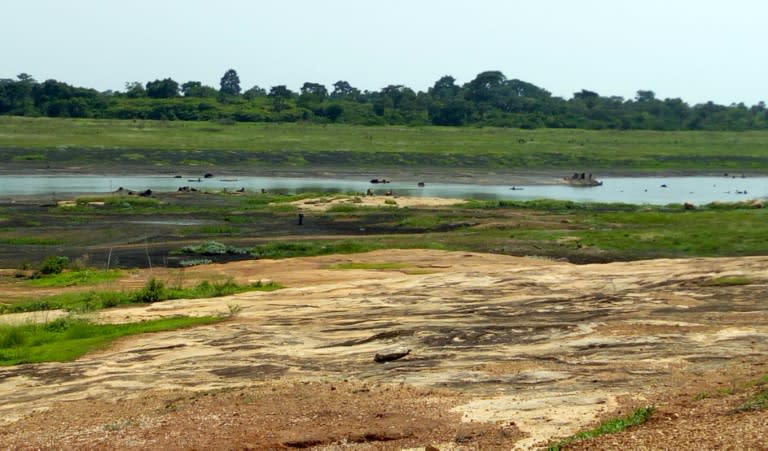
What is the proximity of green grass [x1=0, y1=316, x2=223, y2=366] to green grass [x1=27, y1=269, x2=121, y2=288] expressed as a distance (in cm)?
800

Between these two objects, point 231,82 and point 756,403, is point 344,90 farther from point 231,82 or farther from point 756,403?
point 756,403

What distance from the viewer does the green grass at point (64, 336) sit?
63.6 ft

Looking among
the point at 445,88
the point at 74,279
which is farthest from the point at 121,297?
the point at 445,88

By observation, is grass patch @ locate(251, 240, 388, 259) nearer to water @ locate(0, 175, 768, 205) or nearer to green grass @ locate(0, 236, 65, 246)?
green grass @ locate(0, 236, 65, 246)

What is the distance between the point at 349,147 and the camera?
99.3 metres

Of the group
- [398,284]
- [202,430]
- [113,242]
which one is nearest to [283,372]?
[202,430]

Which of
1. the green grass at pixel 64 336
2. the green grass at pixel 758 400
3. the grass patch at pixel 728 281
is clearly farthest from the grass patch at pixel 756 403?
the green grass at pixel 64 336

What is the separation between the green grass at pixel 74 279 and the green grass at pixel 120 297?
298 centimetres

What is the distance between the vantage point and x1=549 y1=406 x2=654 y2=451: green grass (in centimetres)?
1170

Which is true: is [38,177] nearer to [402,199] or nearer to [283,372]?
[402,199]

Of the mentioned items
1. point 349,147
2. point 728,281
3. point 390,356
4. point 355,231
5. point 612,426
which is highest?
point 612,426

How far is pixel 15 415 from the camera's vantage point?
15562mm

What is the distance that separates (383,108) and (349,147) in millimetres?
34215

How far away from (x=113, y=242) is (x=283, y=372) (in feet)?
86.6
